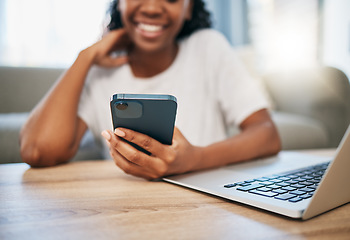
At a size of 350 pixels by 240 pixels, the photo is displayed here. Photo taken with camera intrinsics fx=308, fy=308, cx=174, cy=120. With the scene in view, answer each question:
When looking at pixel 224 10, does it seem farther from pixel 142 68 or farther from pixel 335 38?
pixel 142 68

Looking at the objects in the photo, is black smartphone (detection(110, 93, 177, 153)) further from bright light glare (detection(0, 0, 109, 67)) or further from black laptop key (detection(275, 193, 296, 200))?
bright light glare (detection(0, 0, 109, 67))

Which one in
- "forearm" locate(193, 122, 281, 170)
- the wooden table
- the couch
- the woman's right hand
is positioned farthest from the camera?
the couch

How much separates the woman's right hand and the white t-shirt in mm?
39

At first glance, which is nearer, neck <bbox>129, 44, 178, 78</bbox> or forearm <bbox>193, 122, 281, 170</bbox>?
forearm <bbox>193, 122, 281, 170</bbox>

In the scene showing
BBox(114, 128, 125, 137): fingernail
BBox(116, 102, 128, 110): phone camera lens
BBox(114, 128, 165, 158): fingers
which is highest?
BBox(116, 102, 128, 110): phone camera lens

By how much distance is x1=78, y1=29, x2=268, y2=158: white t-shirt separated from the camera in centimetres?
95

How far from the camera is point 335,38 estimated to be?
8.45 ft

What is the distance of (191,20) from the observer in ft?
3.80

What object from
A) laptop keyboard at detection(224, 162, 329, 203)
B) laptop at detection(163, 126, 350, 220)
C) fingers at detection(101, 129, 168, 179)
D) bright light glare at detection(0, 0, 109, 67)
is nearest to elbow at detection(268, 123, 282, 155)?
laptop at detection(163, 126, 350, 220)

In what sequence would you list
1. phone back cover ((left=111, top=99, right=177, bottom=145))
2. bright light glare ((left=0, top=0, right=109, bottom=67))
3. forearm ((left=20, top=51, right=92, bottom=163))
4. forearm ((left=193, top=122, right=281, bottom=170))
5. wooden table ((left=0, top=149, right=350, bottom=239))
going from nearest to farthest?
wooden table ((left=0, top=149, right=350, bottom=239)), phone back cover ((left=111, top=99, right=177, bottom=145)), forearm ((left=193, top=122, right=281, bottom=170)), forearm ((left=20, top=51, right=92, bottom=163)), bright light glare ((left=0, top=0, right=109, bottom=67))

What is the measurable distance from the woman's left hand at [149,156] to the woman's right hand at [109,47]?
0.46 m

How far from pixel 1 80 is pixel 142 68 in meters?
0.98

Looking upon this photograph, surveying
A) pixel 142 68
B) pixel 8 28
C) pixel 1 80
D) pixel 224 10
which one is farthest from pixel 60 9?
pixel 142 68

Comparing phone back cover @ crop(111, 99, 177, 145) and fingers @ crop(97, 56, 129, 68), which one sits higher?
fingers @ crop(97, 56, 129, 68)
